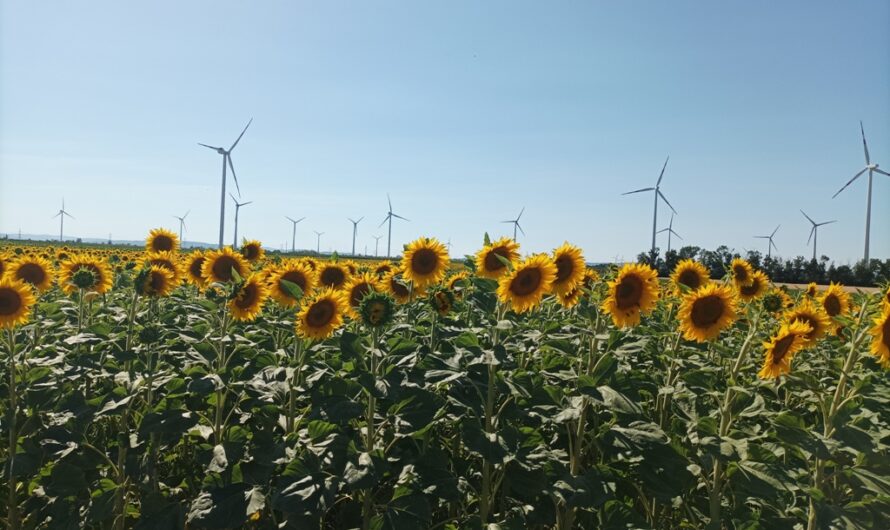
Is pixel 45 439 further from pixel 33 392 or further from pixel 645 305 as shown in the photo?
pixel 645 305

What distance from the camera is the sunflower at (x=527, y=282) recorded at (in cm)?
456

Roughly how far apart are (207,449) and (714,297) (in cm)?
428

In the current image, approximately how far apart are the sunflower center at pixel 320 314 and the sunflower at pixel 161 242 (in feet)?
17.9

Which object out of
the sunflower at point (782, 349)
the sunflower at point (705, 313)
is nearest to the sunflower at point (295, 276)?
the sunflower at point (705, 313)

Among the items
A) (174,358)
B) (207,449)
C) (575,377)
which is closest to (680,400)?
(575,377)

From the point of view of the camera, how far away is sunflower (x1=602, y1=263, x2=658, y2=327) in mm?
4781

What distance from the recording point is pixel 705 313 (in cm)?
497

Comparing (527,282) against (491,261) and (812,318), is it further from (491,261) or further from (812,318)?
(812,318)

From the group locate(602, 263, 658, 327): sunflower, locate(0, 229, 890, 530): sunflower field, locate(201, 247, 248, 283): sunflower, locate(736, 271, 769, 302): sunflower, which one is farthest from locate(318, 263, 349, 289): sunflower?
locate(736, 271, 769, 302): sunflower

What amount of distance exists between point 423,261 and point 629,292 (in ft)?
6.86

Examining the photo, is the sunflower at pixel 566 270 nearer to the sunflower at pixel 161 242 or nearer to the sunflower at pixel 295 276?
the sunflower at pixel 295 276

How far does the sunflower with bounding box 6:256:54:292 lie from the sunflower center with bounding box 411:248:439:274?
15.0ft

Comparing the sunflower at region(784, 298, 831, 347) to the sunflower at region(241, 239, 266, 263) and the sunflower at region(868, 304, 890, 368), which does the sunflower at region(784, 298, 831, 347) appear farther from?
the sunflower at region(241, 239, 266, 263)

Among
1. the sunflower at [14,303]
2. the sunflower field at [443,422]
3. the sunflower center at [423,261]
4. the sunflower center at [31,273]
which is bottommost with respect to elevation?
the sunflower field at [443,422]
